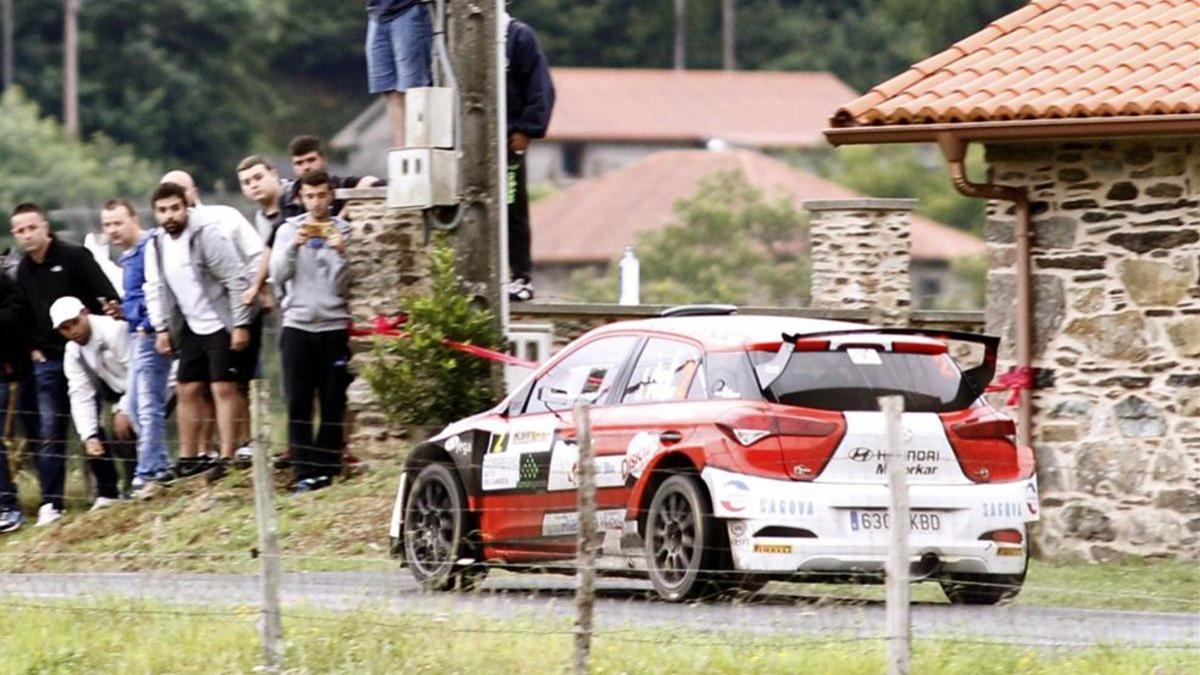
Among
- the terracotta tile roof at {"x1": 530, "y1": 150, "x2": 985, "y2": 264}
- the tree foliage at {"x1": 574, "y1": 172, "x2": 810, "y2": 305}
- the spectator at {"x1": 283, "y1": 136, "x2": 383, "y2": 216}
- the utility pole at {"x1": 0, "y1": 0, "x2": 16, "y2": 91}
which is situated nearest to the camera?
the spectator at {"x1": 283, "y1": 136, "x2": 383, "y2": 216}

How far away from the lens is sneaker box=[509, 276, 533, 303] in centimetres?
1947

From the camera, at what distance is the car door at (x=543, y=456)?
14523 millimetres

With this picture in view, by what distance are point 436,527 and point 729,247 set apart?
52.8 m

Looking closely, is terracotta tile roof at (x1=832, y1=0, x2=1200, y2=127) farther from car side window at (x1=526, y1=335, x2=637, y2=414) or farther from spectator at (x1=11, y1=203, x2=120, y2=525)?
spectator at (x1=11, y1=203, x2=120, y2=525)

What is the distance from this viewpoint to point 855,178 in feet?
279

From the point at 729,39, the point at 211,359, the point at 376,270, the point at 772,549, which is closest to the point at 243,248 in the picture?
the point at 211,359

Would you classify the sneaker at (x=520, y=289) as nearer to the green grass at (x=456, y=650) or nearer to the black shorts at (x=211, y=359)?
the black shorts at (x=211, y=359)

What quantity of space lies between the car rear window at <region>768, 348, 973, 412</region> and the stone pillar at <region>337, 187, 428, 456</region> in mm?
5209

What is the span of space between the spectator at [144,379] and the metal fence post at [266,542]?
6325mm

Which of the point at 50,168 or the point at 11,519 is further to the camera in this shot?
the point at 50,168

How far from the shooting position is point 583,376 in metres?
14.7

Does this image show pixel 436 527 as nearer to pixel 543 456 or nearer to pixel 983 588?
pixel 543 456

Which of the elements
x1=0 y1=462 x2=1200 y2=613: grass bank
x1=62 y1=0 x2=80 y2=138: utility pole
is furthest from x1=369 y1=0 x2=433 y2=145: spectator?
x1=62 y1=0 x2=80 y2=138: utility pole

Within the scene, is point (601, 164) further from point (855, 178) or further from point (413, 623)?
point (413, 623)
